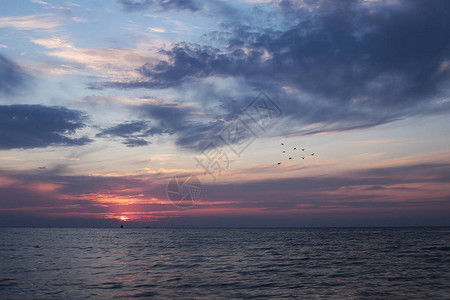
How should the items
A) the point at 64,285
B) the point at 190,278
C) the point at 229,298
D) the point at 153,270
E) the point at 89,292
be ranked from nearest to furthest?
1. the point at 229,298
2. the point at 89,292
3. the point at 64,285
4. the point at 190,278
5. the point at 153,270

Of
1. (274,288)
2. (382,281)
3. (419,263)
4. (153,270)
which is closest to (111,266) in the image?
(153,270)

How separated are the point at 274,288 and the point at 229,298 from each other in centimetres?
550

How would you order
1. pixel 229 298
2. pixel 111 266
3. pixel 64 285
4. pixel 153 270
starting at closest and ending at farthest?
pixel 229 298 < pixel 64 285 < pixel 153 270 < pixel 111 266

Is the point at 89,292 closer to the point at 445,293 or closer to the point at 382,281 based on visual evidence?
the point at 382,281

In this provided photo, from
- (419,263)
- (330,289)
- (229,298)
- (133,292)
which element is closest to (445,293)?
(330,289)

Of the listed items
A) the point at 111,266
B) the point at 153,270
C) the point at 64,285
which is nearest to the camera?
the point at 64,285

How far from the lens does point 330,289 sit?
30062mm

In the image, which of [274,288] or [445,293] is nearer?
[445,293]

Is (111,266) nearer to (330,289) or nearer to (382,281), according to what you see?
(330,289)

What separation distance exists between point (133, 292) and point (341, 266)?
91.5ft

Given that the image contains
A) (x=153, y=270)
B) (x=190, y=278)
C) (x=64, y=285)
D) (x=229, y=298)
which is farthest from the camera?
(x=153, y=270)

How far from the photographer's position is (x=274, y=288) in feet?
100

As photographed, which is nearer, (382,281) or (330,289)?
(330,289)

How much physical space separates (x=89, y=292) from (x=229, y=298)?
39.3ft
